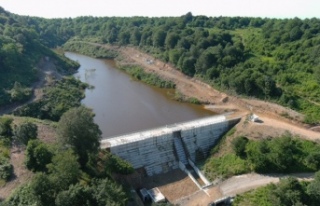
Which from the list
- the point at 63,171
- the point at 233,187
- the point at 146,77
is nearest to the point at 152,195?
the point at 233,187

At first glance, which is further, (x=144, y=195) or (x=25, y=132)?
(x=25, y=132)

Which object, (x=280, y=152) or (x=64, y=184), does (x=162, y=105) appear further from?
(x=64, y=184)

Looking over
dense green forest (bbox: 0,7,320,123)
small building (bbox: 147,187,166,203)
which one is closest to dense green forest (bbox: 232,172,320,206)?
small building (bbox: 147,187,166,203)

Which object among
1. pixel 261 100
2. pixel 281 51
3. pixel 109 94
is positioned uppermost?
pixel 281 51

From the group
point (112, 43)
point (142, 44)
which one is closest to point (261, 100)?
point (142, 44)

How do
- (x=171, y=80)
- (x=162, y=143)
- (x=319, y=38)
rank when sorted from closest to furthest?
(x=162, y=143) → (x=319, y=38) → (x=171, y=80)

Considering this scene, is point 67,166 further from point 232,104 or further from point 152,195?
point 232,104

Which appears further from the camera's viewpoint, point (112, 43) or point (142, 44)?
point (112, 43)
